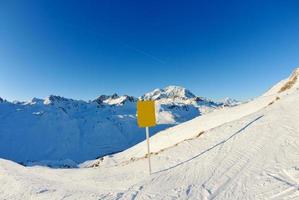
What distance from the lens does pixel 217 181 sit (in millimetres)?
8703

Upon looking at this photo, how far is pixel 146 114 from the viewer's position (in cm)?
1105

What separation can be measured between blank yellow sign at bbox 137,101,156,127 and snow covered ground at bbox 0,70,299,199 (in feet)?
6.34

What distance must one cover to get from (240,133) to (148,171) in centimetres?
502

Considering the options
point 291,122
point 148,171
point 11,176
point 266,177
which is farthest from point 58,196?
point 291,122

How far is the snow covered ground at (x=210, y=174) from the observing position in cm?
791

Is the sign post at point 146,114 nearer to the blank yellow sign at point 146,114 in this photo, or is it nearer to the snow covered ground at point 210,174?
the blank yellow sign at point 146,114

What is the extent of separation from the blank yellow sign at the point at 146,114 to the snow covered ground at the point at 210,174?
1.93 metres

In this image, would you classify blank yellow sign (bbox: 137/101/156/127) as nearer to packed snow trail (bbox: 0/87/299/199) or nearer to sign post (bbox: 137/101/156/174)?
sign post (bbox: 137/101/156/174)

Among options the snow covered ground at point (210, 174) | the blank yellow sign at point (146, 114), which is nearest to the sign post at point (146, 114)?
the blank yellow sign at point (146, 114)

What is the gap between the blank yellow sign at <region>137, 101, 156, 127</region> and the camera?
10922 mm

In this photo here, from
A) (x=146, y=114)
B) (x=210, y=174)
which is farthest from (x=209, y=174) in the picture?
(x=146, y=114)

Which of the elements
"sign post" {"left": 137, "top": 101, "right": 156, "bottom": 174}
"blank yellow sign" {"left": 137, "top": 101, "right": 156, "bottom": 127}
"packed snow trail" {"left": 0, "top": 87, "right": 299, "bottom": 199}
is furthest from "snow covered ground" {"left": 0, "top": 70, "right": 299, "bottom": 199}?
"blank yellow sign" {"left": 137, "top": 101, "right": 156, "bottom": 127}

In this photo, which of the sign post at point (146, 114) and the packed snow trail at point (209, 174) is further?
the sign post at point (146, 114)

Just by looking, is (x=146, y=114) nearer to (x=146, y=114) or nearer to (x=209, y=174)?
(x=146, y=114)
